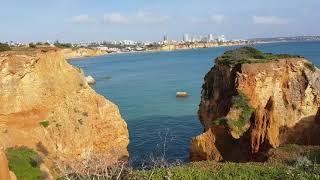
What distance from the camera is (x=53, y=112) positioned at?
36.6 meters

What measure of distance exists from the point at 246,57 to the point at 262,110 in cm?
924

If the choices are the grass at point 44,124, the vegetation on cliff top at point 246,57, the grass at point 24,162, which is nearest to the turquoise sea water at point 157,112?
the grass at point 44,124

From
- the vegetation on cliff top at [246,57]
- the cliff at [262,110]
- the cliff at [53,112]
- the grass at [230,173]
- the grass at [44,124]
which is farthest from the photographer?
the vegetation on cliff top at [246,57]

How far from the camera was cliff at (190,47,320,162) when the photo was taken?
3356 cm

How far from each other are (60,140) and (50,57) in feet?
20.7

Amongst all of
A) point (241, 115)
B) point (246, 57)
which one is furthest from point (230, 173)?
point (246, 57)

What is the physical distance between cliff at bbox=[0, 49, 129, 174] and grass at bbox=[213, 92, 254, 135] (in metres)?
8.27

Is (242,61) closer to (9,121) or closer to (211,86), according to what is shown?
(211,86)

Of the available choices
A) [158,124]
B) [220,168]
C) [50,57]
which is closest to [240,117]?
[220,168]

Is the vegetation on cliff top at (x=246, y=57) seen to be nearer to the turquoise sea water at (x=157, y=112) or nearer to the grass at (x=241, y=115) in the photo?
the grass at (x=241, y=115)

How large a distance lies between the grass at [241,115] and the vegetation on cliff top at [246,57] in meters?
3.36

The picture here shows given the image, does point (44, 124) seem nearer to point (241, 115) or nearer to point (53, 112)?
point (53, 112)

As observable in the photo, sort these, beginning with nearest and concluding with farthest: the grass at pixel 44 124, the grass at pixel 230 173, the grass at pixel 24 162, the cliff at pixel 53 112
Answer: the grass at pixel 230 173
the grass at pixel 24 162
the cliff at pixel 53 112
the grass at pixel 44 124

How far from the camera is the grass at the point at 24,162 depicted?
29344 millimetres
